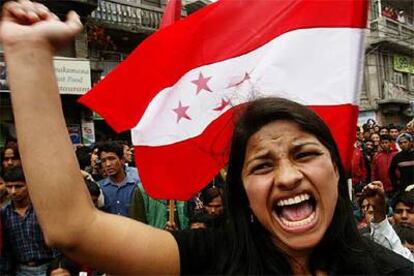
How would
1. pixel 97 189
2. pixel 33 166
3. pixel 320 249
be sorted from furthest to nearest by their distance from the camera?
pixel 97 189
pixel 320 249
pixel 33 166

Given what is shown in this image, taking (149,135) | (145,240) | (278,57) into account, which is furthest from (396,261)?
(149,135)

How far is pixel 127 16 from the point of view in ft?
50.0

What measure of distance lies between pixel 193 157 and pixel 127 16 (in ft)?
42.4

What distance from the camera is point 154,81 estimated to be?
3.13 m

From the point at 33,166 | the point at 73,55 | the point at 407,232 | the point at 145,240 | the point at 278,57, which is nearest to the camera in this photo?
the point at 33,166

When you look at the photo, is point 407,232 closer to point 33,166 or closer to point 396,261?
point 396,261

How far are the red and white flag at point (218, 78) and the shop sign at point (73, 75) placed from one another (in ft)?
33.0

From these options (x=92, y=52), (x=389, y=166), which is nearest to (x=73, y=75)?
(x=92, y=52)

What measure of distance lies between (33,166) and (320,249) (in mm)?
760

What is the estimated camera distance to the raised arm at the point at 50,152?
113cm

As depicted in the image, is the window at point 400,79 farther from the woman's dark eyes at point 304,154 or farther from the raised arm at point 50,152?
the raised arm at point 50,152

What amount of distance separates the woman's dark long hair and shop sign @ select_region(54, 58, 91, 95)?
11965 millimetres

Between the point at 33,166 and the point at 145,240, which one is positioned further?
the point at 145,240

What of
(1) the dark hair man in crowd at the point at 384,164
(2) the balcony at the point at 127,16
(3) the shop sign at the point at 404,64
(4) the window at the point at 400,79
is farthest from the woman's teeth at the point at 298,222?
(3) the shop sign at the point at 404,64
